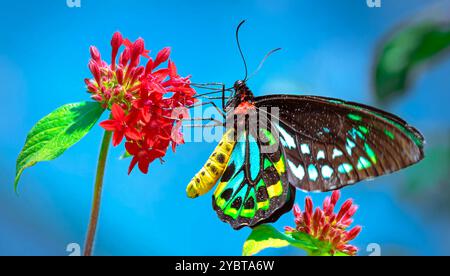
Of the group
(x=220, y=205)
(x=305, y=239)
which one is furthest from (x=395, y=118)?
(x=220, y=205)

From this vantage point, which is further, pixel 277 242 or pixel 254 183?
pixel 254 183

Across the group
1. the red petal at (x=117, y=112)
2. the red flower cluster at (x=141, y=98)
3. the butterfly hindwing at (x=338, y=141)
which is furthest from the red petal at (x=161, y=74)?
the butterfly hindwing at (x=338, y=141)

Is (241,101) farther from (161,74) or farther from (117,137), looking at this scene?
(117,137)

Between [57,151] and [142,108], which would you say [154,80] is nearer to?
[142,108]

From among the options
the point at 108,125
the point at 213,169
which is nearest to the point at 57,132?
the point at 108,125

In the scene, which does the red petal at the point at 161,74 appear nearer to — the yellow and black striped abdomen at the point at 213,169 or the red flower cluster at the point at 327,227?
the yellow and black striped abdomen at the point at 213,169
